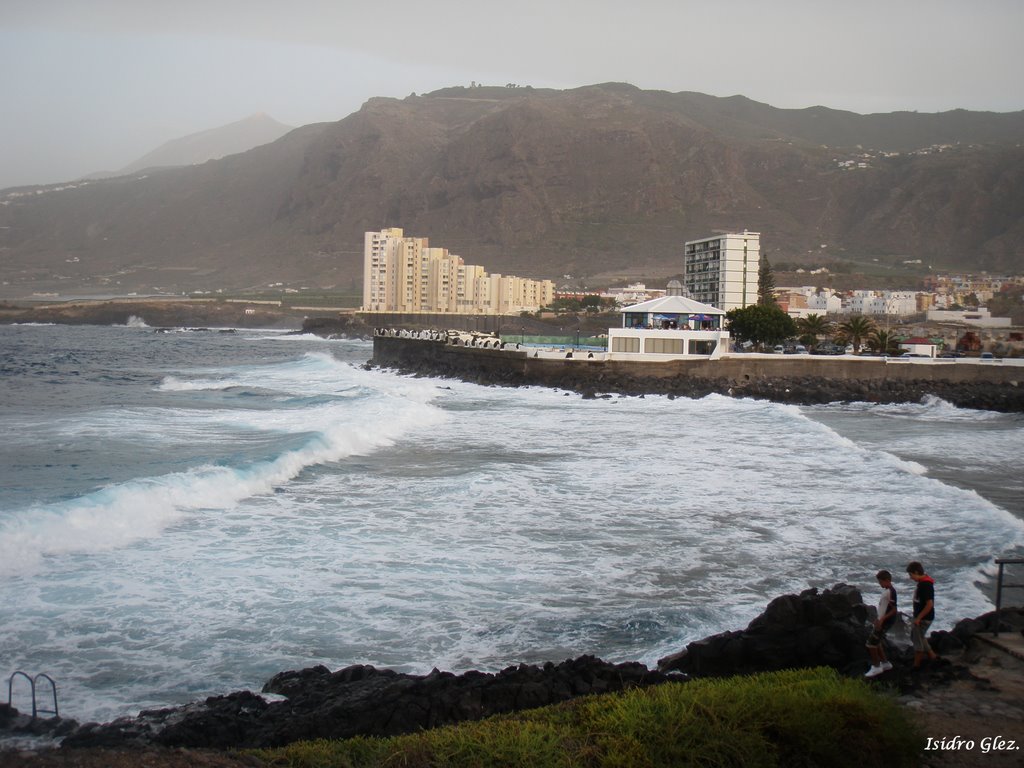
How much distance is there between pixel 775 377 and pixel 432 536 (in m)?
33.3

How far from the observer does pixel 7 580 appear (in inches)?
432

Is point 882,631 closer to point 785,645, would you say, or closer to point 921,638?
point 921,638

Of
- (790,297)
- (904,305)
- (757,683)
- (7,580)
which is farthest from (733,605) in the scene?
(904,305)

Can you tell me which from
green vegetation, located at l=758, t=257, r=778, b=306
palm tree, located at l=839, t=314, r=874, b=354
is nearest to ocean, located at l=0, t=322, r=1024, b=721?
palm tree, located at l=839, t=314, r=874, b=354

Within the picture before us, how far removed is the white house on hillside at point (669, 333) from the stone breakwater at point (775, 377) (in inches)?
47.0

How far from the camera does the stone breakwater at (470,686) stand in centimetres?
707

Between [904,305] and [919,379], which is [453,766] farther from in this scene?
[904,305]

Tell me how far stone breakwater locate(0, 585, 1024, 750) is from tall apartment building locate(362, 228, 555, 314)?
353 ft

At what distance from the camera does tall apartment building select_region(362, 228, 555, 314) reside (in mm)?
123438

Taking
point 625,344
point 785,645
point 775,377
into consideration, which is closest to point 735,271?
point 625,344

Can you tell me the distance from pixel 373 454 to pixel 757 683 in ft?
50.7

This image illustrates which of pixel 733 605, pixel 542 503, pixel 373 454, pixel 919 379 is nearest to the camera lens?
pixel 733 605

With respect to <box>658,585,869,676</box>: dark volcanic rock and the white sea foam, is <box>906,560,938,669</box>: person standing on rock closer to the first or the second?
<box>658,585,869,676</box>: dark volcanic rock

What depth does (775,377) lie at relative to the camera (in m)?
44.0
